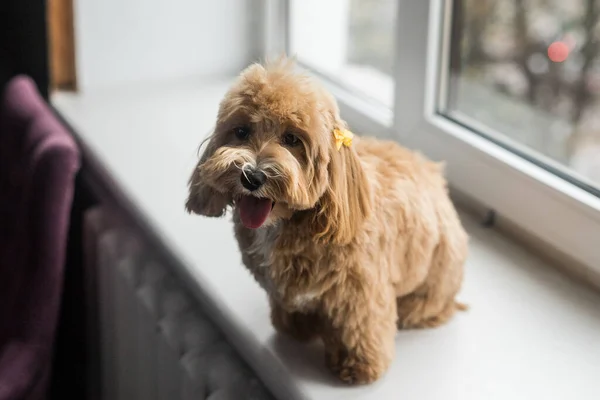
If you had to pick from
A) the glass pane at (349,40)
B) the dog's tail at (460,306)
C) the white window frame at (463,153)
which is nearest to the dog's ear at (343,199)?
the dog's tail at (460,306)

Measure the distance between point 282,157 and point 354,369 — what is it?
0.27m

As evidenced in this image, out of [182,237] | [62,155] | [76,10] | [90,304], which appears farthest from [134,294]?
[76,10]

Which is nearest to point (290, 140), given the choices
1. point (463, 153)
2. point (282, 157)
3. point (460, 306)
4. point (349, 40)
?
point (282, 157)

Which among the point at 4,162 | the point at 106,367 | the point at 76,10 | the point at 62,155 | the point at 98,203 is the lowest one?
the point at 106,367

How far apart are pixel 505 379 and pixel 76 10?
1.05m

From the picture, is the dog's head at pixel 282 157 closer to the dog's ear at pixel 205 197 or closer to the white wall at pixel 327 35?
the dog's ear at pixel 205 197

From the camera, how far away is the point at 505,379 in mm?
835

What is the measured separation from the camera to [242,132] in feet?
2.30

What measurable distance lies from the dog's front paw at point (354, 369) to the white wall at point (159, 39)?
922 mm

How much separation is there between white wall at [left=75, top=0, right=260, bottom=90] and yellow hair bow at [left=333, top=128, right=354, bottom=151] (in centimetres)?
93

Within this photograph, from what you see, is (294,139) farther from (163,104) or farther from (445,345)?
(163,104)

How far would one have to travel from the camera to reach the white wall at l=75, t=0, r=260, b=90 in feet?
4.95

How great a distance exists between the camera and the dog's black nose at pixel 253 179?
66 cm

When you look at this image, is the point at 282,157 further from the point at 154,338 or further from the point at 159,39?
the point at 159,39
